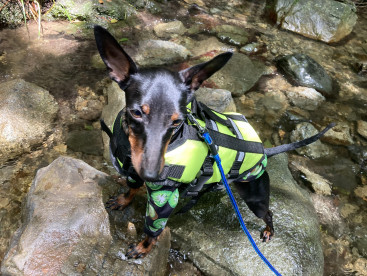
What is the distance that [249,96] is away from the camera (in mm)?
5461

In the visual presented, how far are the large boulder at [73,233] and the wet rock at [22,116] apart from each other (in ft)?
3.07

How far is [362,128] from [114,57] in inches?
194

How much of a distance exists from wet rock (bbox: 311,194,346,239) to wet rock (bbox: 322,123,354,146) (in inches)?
46.1

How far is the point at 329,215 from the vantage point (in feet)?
13.0

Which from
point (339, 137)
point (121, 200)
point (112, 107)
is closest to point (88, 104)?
point (112, 107)

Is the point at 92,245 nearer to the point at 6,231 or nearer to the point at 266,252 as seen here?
the point at 6,231

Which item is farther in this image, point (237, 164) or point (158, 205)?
point (237, 164)

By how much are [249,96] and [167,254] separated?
138 inches

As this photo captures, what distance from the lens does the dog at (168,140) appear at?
1919mm

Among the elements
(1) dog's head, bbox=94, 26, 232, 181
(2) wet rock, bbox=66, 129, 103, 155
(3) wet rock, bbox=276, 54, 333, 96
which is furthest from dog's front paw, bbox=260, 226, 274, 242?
(3) wet rock, bbox=276, 54, 333, 96

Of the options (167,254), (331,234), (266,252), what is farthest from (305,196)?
(167,254)

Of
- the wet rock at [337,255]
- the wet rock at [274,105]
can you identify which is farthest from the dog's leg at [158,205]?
the wet rock at [274,105]

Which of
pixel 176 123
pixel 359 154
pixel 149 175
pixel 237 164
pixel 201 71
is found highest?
pixel 201 71

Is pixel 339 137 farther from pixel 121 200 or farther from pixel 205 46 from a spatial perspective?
pixel 121 200
